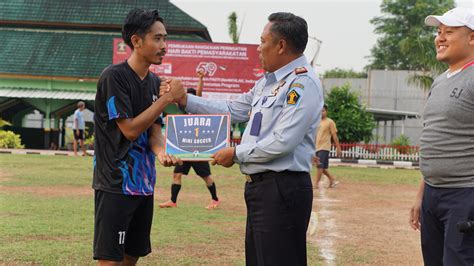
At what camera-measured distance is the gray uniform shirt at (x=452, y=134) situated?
4.40 m

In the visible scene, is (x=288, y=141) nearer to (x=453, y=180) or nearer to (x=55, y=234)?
(x=453, y=180)

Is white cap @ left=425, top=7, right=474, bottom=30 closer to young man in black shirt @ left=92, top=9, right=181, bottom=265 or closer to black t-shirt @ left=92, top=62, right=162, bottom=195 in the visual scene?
young man in black shirt @ left=92, top=9, right=181, bottom=265

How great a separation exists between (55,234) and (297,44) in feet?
17.2

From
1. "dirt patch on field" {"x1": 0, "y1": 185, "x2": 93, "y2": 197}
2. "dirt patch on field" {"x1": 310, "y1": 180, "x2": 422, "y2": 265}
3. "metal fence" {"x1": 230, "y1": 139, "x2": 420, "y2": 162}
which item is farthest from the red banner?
"dirt patch on field" {"x1": 0, "y1": 185, "x2": 93, "y2": 197}

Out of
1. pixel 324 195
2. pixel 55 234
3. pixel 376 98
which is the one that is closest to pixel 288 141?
pixel 55 234

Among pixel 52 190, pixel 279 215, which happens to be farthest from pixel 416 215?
pixel 52 190

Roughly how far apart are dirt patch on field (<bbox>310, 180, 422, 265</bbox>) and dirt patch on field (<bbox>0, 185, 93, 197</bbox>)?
177 inches

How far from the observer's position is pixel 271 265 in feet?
14.0

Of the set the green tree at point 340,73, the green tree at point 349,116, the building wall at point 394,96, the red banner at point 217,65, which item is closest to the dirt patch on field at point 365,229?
the green tree at point 349,116

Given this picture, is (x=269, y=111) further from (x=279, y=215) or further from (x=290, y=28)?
(x=279, y=215)

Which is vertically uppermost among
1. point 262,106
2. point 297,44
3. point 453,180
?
point 297,44

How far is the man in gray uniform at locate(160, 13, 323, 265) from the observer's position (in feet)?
13.7

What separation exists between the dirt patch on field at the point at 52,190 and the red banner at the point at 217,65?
66.4ft

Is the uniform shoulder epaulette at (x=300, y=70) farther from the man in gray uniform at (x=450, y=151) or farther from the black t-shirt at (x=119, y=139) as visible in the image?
the black t-shirt at (x=119, y=139)
